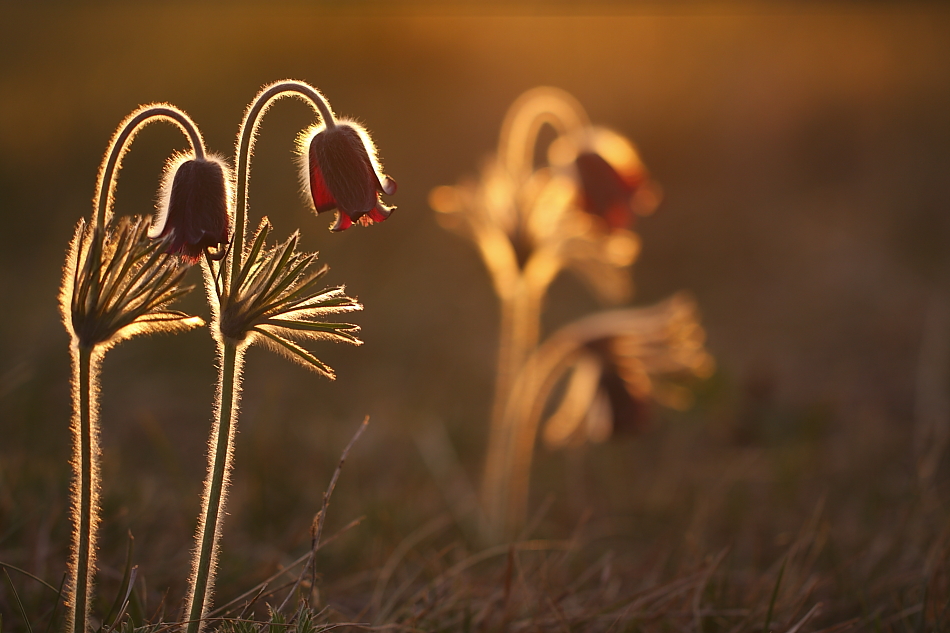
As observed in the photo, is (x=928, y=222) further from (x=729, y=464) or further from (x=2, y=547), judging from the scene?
(x=2, y=547)

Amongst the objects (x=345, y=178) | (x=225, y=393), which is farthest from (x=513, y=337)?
(x=225, y=393)

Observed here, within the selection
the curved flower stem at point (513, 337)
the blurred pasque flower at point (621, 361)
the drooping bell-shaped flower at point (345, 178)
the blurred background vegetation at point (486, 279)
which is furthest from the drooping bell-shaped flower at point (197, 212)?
the blurred pasque flower at point (621, 361)

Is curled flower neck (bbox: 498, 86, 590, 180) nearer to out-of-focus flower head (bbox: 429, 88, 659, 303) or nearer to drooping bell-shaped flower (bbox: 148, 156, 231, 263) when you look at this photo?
out-of-focus flower head (bbox: 429, 88, 659, 303)

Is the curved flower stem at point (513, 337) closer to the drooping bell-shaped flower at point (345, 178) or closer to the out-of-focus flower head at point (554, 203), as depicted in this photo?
the out-of-focus flower head at point (554, 203)

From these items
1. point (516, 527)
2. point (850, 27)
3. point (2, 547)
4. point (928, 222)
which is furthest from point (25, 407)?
point (850, 27)

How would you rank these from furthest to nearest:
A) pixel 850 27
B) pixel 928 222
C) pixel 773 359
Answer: pixel 850 27, pixel 928 222, pixel 773 359
